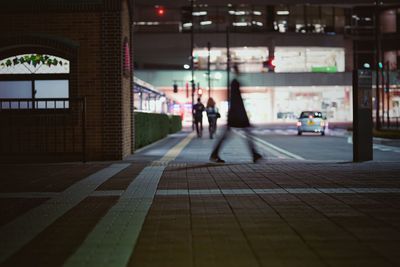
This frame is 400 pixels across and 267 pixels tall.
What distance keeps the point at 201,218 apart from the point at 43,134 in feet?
27.3

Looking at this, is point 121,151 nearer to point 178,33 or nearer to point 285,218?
point 285,218

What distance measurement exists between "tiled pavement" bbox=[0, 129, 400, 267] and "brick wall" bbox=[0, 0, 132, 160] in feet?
8.63

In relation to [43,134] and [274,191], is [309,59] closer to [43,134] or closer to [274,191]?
[43,134]

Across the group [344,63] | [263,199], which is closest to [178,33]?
[344,63]

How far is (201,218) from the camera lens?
6738mm

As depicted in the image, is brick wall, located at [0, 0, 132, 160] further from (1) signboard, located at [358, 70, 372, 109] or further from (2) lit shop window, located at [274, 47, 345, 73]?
(2) lit shop window, located at [274, 47, 345, 73]

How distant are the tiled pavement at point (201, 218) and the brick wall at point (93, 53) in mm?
2631

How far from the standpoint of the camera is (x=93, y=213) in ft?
23.3

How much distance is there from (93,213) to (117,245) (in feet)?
5.68

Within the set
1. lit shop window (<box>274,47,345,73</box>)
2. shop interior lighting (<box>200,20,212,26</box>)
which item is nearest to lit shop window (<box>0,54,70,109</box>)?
shop interior lighting (<box>200,20,212,26</box>)

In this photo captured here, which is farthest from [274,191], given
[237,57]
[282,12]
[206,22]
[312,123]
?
[282,12]

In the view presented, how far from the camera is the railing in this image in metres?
14.0

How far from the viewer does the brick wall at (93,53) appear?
555 inches

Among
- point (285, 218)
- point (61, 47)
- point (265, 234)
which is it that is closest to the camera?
point (265, 234)
